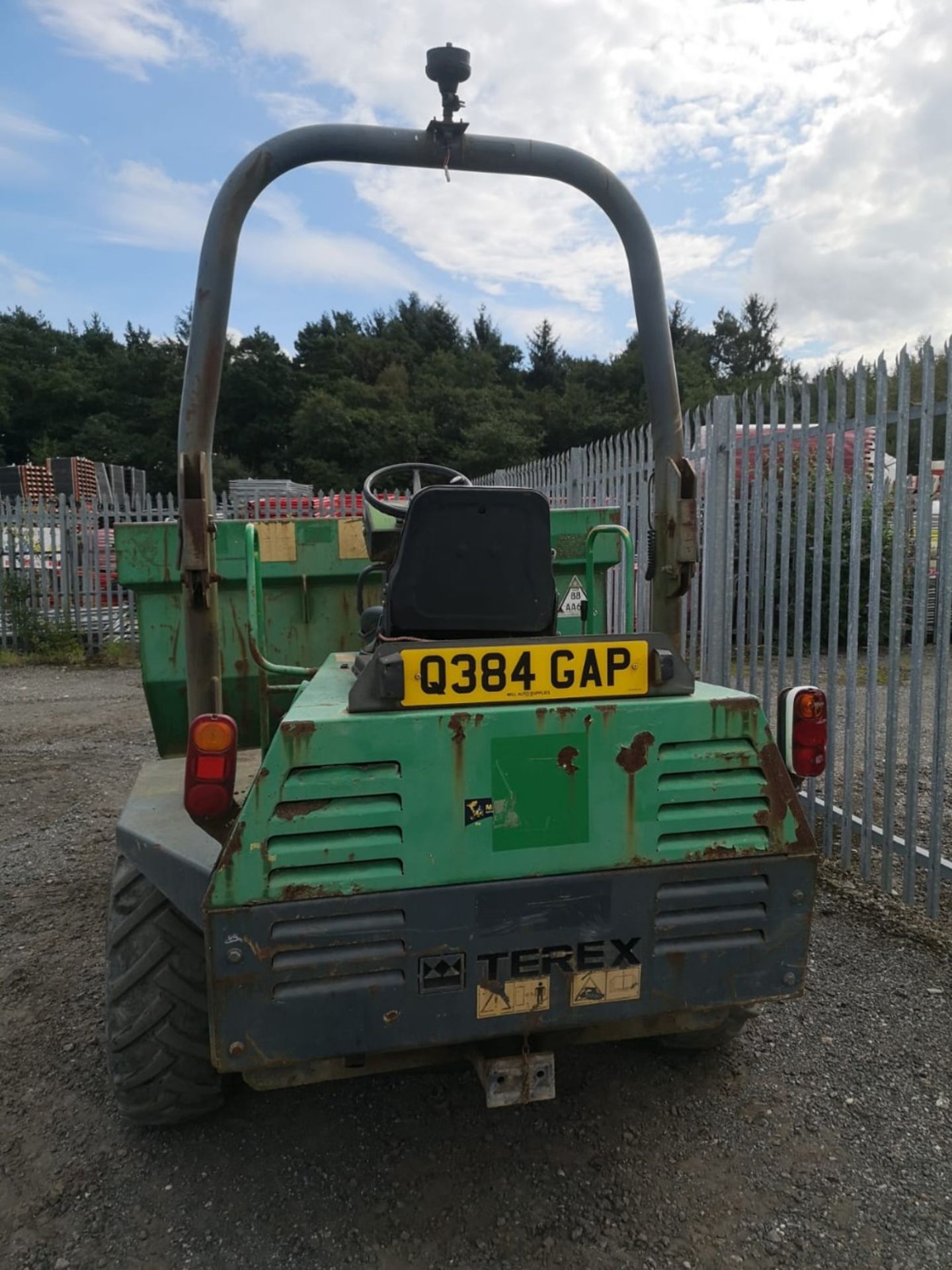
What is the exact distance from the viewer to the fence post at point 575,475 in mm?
8664

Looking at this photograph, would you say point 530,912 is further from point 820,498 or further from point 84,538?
point 84,538

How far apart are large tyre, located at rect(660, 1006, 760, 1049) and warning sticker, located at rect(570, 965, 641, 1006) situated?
712mm

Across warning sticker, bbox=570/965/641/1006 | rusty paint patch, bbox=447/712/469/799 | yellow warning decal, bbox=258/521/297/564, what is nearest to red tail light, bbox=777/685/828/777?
warning sticker, bbox=570/965/641/1006

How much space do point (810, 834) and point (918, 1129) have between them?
113 cm

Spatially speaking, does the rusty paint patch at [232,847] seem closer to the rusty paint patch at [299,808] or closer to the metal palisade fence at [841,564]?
the rusty paint patch at [299,808]

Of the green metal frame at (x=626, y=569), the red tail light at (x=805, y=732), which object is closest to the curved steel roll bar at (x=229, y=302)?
the green metal frame at (x=626, y=569)

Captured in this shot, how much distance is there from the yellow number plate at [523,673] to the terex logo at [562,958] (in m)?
0.63

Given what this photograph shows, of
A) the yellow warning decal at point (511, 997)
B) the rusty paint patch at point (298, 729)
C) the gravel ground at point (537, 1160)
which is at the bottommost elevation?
the gravel ground at point (537, 1160)

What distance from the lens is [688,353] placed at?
48.2 meters

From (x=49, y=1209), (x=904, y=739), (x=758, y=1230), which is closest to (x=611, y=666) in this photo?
(x=758, y=1230)

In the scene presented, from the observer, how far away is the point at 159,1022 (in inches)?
99.1

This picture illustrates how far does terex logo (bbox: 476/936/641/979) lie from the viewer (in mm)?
2191

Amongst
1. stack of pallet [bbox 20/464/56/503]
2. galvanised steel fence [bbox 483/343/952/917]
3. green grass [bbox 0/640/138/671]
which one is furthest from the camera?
stack of pallet [bbox 20/464/56/503]

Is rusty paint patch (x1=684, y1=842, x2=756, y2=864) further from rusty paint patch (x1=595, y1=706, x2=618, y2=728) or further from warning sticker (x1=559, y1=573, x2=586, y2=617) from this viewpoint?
warning sticker (x1=559, y1=573, x2=586, y2=617)
